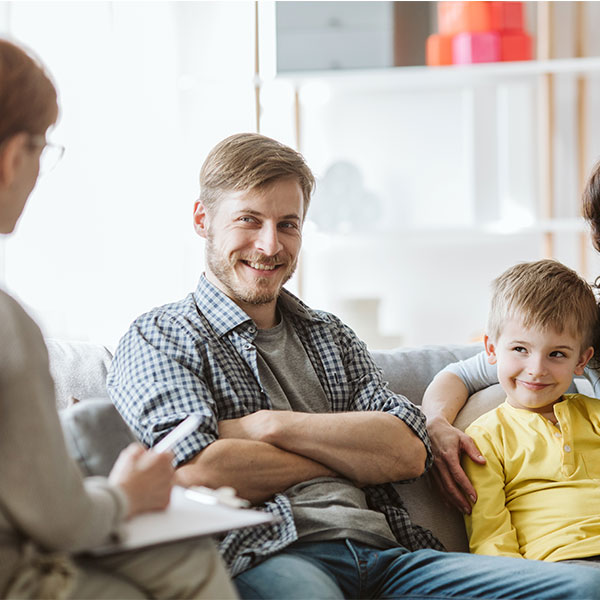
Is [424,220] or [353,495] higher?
[424,220]

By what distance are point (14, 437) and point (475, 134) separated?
321cm

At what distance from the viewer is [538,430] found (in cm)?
178

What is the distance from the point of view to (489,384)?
206 cm

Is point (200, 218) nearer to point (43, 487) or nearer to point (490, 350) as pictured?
point (490, 350)

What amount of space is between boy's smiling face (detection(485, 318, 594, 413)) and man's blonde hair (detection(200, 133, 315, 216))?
0.57 metres

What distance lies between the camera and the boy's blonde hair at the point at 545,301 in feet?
5.79

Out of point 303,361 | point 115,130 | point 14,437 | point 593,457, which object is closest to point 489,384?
point 593,457

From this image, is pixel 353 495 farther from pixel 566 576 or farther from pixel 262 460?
pixel 566 576

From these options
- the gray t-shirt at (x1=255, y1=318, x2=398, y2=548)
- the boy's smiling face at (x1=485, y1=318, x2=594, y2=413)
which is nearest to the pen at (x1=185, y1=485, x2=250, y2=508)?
the gray t-shirt at (x1=255, y1=318, x2=398, y2=548)

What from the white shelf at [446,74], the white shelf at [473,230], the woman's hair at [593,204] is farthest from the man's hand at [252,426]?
the white shelf at [446,74]

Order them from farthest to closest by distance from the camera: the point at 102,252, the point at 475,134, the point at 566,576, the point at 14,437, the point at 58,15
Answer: the point at 475,134, the point at 102,252, the point at 58,15, the point at 566,576, the point at 14,437

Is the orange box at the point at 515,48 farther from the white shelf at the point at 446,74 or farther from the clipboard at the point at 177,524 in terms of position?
the clipboard at the point at 177,524

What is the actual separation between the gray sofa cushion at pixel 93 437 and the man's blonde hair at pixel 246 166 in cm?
71

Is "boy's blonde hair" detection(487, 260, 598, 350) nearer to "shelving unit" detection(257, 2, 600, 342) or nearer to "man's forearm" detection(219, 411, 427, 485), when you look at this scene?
"man's forearm" detection(219, 411, 427, 485)
